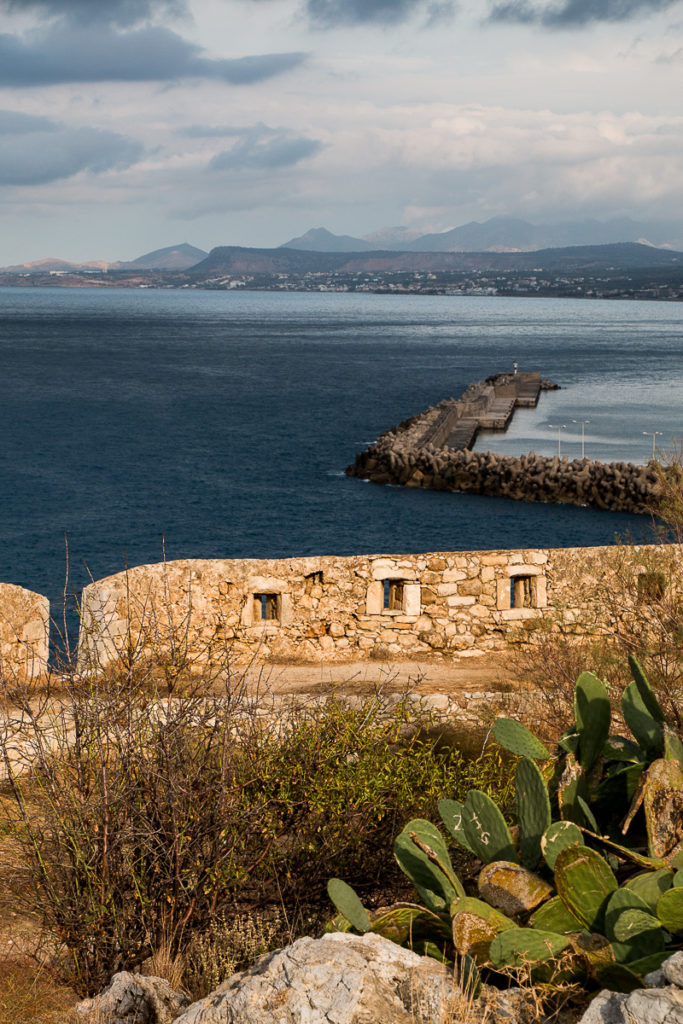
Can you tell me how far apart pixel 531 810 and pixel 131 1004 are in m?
2.52

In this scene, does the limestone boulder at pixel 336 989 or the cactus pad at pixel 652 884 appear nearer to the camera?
the limestone boulder at pixel 336 989

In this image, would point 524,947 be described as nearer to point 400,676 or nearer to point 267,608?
point 400,676

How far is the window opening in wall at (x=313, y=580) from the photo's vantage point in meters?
14.1

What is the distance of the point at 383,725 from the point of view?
9234mm

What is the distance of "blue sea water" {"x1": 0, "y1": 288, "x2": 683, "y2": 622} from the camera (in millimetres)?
35625

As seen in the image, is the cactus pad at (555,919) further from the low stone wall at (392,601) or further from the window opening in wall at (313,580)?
the window opening in wall at (313,580)

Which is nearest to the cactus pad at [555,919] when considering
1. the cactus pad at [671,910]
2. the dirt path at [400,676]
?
the cactus pad at [671,910]

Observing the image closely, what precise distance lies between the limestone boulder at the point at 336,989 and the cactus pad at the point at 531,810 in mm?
904

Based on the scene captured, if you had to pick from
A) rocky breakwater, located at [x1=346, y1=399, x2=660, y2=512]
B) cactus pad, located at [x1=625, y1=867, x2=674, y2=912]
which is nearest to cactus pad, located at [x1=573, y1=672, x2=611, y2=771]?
cactus pad, located at [x1=625, y1=867, x2=674, y2=912]

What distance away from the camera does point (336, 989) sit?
4.74 meters

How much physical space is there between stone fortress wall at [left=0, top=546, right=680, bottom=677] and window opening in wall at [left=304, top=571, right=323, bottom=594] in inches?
0.5

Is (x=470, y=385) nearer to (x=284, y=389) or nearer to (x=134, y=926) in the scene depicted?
(x=284, y=389)

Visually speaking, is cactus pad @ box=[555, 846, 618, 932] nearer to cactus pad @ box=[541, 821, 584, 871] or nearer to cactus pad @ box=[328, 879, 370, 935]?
cactus pad @ box=[541, 821, 584, 871]

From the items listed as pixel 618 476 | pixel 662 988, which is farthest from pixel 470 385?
pixel 662 988
